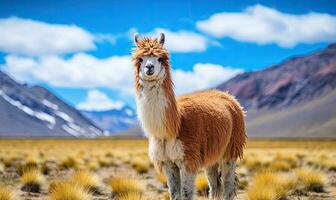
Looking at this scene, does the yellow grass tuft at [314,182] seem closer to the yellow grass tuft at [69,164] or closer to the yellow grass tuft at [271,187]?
the yellow grass tuft at [271,187]

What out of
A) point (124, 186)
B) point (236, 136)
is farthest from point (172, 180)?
point (124, 186)

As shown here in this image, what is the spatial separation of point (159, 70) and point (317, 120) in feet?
536

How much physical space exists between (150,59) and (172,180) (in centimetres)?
178

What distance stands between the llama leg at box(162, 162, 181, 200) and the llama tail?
143 centimetres

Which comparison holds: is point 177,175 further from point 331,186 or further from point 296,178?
point 331,186

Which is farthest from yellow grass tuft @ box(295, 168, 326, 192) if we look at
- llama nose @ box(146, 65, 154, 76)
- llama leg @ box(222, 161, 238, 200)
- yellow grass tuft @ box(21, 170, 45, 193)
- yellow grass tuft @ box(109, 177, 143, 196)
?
yellow grass tuft @ box(21, 170, 45, 193)

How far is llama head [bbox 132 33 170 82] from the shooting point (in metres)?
6.95

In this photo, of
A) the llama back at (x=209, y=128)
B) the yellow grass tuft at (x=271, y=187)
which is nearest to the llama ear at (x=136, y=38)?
the llama back at (x=209, y=128)

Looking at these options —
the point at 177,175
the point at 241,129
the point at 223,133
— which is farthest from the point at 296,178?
the point at 177,175

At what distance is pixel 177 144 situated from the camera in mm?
7023

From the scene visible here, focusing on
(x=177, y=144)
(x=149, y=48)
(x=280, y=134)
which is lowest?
(x=177, y=144)

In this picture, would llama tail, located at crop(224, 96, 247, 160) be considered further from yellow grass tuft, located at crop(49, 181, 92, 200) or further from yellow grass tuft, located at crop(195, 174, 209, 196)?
yellow grass tuft, located at crop(49, 181, 92, 200)

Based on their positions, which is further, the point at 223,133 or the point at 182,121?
the point at 223,133

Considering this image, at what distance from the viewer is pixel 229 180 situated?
8328 millimetres
